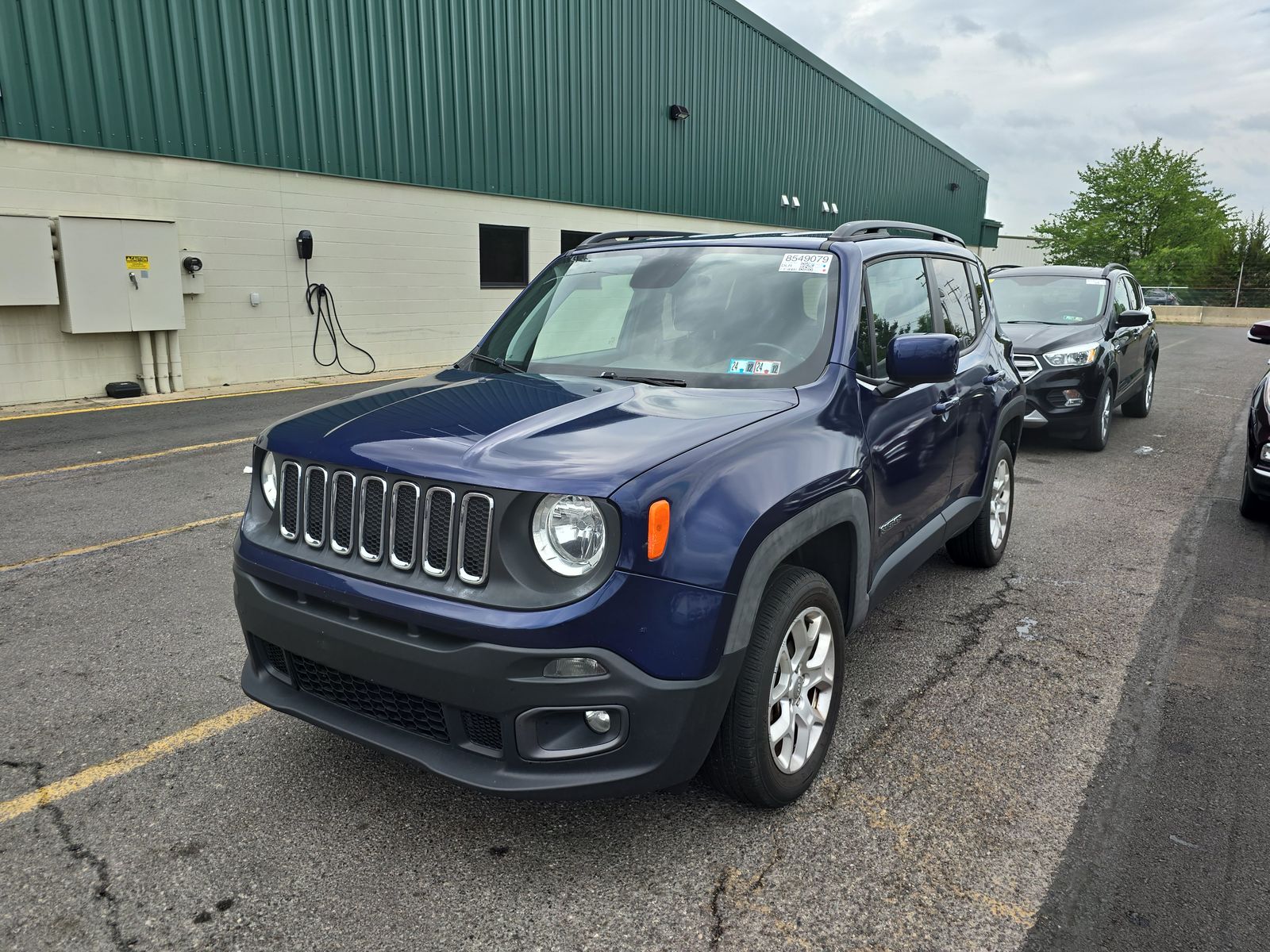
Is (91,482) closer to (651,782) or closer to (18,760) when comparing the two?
(18,760)

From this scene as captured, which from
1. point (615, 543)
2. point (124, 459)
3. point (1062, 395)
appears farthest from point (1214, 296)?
point (615, 543)

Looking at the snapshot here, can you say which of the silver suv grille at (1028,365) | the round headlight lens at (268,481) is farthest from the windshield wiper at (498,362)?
the silver suv grille at (1028,365)

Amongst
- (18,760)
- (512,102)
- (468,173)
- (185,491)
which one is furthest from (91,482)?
(512,102)

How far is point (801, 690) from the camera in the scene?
2.89m

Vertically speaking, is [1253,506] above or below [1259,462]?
below

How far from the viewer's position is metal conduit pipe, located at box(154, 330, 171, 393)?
1178 cm

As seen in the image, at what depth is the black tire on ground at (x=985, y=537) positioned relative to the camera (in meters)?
4.91

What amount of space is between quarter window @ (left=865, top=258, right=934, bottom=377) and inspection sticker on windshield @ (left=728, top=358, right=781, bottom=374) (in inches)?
18.6

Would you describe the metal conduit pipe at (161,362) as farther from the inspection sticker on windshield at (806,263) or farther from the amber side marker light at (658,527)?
the amber side marker light at (658,527)

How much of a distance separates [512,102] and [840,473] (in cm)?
1525

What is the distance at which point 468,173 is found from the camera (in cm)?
1580

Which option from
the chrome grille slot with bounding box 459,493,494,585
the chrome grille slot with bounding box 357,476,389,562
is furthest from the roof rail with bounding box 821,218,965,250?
the chrome grille slot with bounding box 357,476,389,562

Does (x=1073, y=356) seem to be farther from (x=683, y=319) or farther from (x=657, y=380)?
(x=657, y=380)

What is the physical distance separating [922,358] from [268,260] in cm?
1190
